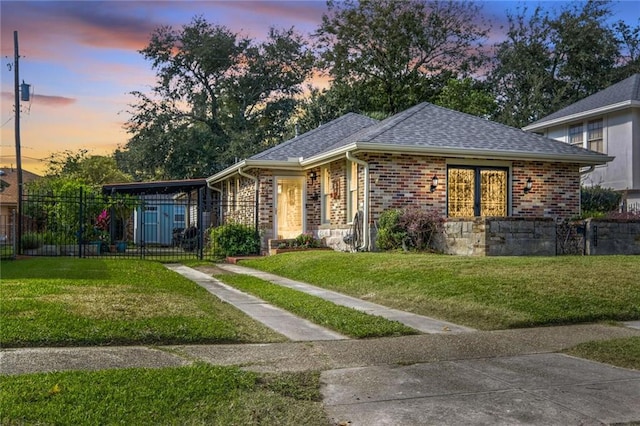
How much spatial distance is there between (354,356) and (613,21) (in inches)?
Result: 1501

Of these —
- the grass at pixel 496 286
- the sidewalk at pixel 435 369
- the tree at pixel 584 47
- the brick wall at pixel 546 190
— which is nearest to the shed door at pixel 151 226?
the brick wall at pixel 546 190

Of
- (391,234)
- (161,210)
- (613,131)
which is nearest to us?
(391,234)

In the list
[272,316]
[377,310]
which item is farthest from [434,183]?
[272,316]

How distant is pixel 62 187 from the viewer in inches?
842

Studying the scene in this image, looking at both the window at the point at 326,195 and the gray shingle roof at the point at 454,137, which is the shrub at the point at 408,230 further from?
the window at the point at 326,195

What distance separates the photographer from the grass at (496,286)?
309 inches

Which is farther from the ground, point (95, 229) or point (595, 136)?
point (595, 136)

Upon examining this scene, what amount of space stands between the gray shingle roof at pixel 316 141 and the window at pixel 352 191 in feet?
8.95

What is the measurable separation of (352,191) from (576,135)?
12272 millimetres

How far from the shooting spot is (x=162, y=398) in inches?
157

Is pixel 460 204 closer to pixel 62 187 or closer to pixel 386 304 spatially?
pixel 386 304

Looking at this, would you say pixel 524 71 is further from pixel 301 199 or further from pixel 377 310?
pixel 377 310

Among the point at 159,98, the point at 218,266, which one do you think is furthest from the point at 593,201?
the point at 159,98

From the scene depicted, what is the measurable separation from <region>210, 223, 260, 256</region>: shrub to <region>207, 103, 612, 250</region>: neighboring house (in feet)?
2.52
